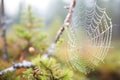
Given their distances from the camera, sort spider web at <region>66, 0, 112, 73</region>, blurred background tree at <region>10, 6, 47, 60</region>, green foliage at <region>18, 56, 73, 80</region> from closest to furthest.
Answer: green foliage at <region>18, 56, 73, 80</region> < spider web at <region>66, 0, 112, 73</region> < blurred background tree at <region>10, 6, 47, 60</region>

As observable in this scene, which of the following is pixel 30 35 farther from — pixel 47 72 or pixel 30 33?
pixel 47 72

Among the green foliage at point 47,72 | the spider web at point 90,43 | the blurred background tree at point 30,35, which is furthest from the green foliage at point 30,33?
the green foliage at point 47,72

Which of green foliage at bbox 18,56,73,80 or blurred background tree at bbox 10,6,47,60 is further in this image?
blurred background tree at bbox 10,6,47,60

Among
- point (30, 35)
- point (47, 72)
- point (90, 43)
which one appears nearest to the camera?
point (47, 72)

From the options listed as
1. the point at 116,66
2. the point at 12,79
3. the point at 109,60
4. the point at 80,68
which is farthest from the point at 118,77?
the point at 12,79

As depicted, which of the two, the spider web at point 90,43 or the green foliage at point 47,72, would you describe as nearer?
the green foliage at point 47,72

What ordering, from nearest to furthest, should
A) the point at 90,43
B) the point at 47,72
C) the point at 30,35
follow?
the point at 47,72, the point at 90,43, the point at 30,35

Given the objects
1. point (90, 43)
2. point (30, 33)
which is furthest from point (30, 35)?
point (90, 43)

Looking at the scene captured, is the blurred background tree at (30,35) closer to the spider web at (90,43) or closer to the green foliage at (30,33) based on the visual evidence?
the green foliage at (30,33)

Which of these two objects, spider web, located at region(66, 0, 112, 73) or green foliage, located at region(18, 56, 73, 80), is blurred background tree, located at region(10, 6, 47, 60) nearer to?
spider web, located at region(66, 0, 112, 73)


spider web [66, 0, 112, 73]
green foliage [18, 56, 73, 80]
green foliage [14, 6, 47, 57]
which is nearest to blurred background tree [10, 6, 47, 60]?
green foliage [14, 6, 47, 57]

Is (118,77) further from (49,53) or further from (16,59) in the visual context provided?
(49,53)

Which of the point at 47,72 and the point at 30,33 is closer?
the point at 47,72
